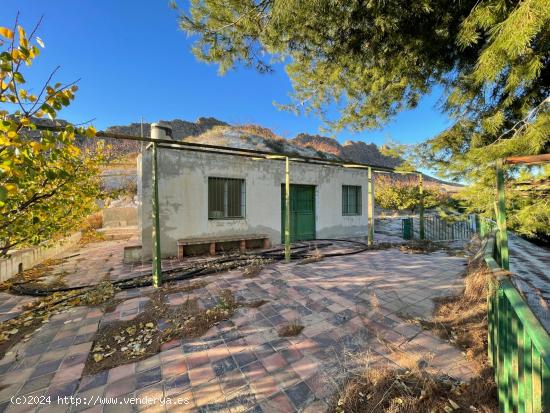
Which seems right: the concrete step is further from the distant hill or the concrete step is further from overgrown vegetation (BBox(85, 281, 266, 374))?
overgrown vegetation (BBox(85, 281, 266, 374))

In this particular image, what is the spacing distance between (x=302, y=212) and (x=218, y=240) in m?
3.23

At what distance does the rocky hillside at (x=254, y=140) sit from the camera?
10102 millimetres

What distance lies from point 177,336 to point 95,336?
0.96 metres

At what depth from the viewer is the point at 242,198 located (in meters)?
7.20

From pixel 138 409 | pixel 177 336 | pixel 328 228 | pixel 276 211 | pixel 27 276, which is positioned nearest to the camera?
pixel 138 409

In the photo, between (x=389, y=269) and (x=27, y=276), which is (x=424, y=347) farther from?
(x=27, y=276)

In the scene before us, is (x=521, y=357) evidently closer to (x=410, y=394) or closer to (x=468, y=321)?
(x=410, y=394)

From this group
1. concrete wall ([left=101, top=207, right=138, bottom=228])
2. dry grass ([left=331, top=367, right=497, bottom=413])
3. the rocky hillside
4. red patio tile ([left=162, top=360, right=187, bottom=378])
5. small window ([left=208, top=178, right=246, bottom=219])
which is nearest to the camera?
dry grass ([left=331, top=367, right=497, bottom=413])

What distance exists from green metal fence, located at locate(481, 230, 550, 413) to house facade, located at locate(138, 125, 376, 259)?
6.08m

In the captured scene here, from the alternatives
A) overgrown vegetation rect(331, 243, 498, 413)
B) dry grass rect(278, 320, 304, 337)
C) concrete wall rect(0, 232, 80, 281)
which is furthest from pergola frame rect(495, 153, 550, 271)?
concrete wall rect(0, 232, 80, 281)

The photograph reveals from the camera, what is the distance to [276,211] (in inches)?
300

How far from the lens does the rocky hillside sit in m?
10.1

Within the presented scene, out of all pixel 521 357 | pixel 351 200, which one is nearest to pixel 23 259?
pixel 521 357

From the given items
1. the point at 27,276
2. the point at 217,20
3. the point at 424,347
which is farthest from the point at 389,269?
the point at 27,276
